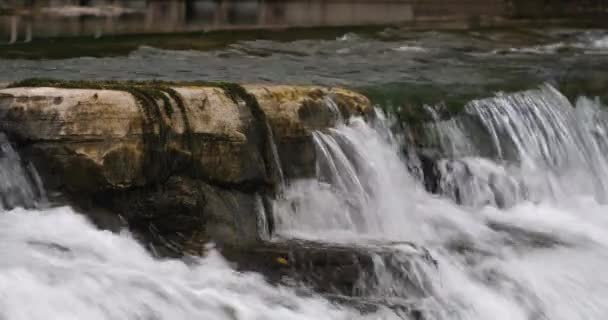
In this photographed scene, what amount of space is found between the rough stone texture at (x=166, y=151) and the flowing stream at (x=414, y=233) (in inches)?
7.4

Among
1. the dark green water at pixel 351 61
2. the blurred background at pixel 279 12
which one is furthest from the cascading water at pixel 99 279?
the blurred background at pixel 279 12

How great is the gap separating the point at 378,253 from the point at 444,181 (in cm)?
216

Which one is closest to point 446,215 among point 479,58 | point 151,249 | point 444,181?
point 444,181

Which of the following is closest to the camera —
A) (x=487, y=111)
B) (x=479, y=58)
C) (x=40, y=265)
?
(x=40, y=265)

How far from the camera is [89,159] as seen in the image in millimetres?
6383

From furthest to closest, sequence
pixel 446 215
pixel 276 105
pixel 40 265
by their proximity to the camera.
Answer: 1. pixel 446 215
2. pixel 276 105
3. pixel 40 265

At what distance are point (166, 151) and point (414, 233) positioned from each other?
2.02 meters

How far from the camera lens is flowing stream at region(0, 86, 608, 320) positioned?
580 centimetres

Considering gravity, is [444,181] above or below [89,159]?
below

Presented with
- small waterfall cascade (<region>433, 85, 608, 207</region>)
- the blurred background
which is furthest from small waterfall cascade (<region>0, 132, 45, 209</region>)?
the blurred background

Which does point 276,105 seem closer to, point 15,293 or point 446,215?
point 446,215

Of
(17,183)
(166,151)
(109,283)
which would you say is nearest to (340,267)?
(166,151)

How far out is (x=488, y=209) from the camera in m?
8.68

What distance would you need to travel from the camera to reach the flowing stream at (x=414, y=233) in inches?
228
